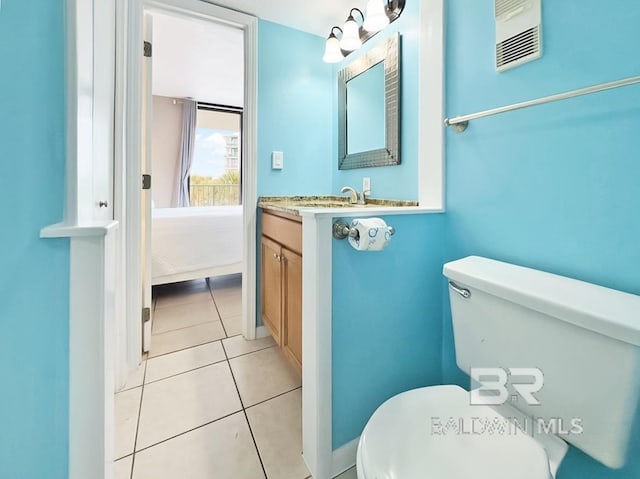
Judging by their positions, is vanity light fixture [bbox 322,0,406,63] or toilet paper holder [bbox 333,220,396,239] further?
vanity light fixture [bbox 322,0,406,63]

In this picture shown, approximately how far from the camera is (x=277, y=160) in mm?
1962

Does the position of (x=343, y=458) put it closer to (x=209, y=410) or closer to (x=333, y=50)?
(x=209, y=410)

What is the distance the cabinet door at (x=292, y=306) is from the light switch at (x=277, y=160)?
718mm

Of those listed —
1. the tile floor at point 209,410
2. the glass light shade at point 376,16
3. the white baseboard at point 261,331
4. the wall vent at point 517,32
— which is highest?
the glass light shade at point 376,16

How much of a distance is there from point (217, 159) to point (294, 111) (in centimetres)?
350

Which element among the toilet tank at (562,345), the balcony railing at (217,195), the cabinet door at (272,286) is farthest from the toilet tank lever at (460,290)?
the balcony railing at (217,195)

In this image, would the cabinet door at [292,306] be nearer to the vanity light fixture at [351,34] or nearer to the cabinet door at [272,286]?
the cabinet door at [272,286]

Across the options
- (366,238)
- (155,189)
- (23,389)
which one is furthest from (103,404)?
(155,189)

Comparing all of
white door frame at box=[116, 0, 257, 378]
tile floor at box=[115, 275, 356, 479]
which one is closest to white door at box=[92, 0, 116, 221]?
white door frame at box=[116, 0, 257, 378]

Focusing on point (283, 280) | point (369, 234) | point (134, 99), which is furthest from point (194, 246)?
point (369, 234)

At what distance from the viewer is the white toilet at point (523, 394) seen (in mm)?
603

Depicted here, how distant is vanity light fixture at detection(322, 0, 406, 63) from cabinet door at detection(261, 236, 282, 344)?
48.0 inches

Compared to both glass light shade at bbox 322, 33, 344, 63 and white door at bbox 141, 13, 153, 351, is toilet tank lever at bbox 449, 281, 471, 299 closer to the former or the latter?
glass light shade at bbox 322, 33, 344, 63

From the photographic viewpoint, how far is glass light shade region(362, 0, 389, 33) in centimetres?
148
